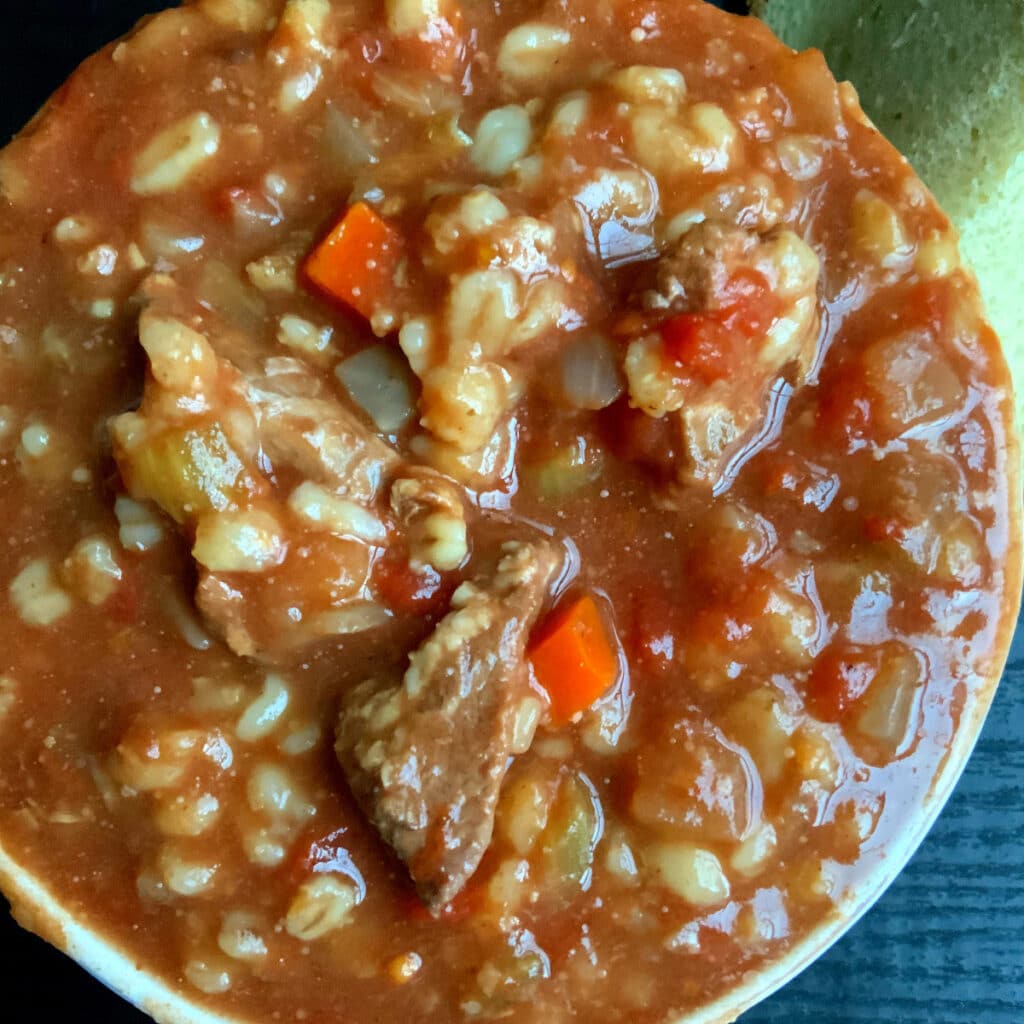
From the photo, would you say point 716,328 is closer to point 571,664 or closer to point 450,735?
point 571,664

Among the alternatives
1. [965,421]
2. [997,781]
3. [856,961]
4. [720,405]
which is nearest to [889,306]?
[965,421]

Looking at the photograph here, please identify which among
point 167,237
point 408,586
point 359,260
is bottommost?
point 408,586

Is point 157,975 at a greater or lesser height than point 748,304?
lesser

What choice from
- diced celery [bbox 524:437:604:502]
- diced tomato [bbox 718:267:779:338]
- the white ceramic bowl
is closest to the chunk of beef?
diced tomato [bbox 718:267:779:338]

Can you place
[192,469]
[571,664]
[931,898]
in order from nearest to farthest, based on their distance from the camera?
[192,469] → [571,664] → [931,898]

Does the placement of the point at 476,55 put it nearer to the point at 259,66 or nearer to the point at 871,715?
the point at 259,66

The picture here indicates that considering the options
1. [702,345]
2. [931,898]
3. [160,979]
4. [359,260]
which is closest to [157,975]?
[160,979]

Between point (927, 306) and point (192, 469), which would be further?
point (927, 306)
